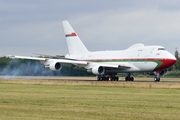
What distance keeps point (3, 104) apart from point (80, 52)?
5098cm

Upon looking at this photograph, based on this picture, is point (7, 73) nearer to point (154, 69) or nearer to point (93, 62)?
point (93, 62)

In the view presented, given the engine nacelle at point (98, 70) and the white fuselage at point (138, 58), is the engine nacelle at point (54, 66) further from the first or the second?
the engine nacelle at point (98, 70)

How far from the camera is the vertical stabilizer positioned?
75.6m

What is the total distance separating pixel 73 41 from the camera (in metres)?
77.0

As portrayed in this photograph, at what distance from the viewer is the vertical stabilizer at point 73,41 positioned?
248ft

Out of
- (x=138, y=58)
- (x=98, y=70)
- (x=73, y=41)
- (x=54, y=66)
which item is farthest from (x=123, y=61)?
(x=73, y=41)

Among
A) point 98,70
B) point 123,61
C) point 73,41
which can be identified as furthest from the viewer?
point 73,41

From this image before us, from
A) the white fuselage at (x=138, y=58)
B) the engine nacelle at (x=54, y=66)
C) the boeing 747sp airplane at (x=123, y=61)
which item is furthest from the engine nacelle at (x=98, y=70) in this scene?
the engine nacelle at (x=54, y=66)

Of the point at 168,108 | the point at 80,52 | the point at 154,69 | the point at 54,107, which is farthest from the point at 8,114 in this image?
the point at 80,52

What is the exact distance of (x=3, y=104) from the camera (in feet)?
80.5

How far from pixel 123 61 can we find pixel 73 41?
14278mm

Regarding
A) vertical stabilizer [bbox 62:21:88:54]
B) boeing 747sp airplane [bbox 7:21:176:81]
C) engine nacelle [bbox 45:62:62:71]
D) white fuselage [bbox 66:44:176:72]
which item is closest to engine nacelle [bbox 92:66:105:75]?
boeing 747sp airplane [bbox 7:21:176:81]

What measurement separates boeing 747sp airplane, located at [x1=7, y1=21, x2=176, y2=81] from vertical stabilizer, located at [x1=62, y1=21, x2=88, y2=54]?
416 millimetres

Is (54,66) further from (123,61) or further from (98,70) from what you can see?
(123,61)
